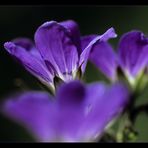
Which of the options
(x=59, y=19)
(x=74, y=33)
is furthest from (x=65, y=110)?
(x=59, y=19)

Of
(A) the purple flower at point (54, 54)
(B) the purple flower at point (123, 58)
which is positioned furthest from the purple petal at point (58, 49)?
(B) the purple flower at point (123, 58)

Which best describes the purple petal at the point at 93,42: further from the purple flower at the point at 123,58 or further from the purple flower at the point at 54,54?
the purple flower at the point at 123,58

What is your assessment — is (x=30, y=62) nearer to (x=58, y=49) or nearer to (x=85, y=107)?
(x=58, y=49)

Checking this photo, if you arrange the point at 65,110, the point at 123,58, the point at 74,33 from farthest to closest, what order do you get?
the point at 123,58 → the point at 74,33 → the point at 65,110

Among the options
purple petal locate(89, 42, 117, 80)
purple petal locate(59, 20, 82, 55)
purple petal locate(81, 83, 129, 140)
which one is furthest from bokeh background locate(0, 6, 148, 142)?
purple petal locate(81, 83, 129, 140)

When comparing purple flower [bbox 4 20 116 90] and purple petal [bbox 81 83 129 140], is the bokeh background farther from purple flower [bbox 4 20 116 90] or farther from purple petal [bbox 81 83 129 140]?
purple petal [bbox 81 83 129 140]

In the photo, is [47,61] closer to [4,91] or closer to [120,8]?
[4,91]
